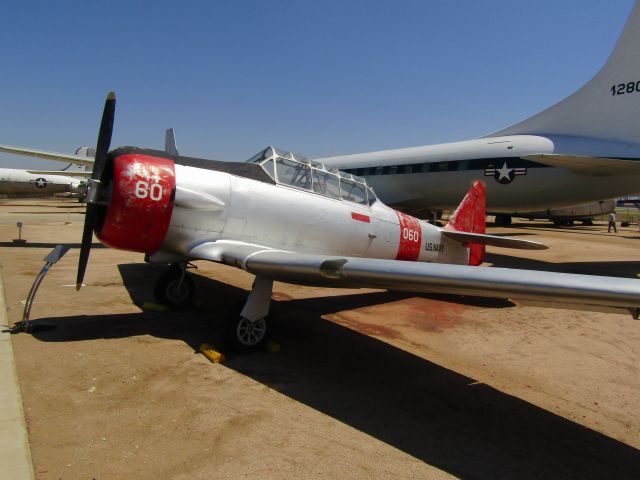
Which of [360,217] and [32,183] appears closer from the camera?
[360,217]

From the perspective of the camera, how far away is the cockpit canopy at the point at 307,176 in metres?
6.22

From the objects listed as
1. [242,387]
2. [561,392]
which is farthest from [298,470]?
[561,392]

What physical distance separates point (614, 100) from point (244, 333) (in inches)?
546

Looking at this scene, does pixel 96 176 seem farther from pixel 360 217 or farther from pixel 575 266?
pixel 575 266

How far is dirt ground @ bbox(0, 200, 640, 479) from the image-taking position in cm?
302

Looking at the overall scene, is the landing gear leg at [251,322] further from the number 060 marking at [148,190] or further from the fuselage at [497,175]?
the fuselage at [497,175]

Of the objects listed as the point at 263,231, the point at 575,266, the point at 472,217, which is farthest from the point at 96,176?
the point at 575,266

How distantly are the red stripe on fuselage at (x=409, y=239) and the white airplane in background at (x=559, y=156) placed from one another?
643 cm

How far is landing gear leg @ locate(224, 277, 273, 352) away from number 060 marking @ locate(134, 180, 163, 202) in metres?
1.57

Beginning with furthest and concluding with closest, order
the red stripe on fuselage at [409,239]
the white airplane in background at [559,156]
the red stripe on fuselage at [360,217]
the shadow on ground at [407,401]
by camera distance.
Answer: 1. the white airplane in background at [559,156]
2. the red stripe on fuselage at [409,239]
3. the red stripe on fuselage at [360,217]
4. the shadow on ground at [407,401]

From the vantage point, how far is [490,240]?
25.4 feet

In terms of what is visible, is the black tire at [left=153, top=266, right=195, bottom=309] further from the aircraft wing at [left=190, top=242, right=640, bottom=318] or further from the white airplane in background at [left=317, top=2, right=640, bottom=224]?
the white airplane in background at [left=317, top=2, right=640, bottom=224]

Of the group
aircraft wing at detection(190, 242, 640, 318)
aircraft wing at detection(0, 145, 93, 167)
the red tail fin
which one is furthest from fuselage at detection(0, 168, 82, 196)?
aircraft wing at detection(190, 242, 640, 318)

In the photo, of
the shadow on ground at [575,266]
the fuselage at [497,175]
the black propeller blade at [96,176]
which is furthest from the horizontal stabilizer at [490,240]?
the fuselage at [497,175]
